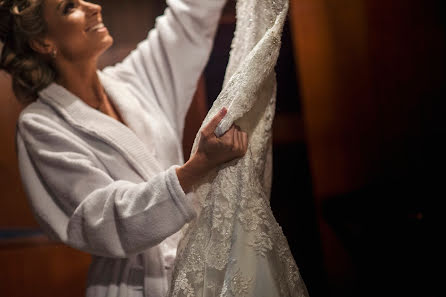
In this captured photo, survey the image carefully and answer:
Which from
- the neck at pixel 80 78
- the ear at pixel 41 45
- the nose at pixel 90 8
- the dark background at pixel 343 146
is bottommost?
the dark background at pixel 343 146

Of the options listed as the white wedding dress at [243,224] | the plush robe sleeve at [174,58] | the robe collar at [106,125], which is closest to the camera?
the white wedding dress at [243,224]

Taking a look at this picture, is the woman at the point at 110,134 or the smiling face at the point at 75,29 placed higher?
the smiling face at the point at 75,29

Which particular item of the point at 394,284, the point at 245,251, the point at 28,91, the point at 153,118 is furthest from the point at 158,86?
the point at 394,284

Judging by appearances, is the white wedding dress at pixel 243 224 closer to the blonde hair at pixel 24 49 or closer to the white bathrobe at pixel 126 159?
the white bathrobe at pixel 126 159

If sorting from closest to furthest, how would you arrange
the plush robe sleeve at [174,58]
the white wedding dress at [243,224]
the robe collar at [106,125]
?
the white wedding dress at [243,224] → the robe collar at [106,125] → the plush robe sleeve at [174,58]

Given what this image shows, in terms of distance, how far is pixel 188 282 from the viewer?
74 centimetres

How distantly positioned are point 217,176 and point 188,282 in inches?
6.7

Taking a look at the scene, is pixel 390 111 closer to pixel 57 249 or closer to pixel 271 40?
pixel 271 40

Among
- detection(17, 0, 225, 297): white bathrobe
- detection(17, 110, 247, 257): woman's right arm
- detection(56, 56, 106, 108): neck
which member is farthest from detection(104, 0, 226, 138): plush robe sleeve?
detection(17, 110, 247, 257): woman's right arm

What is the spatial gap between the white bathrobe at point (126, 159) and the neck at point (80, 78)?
30 millimetres

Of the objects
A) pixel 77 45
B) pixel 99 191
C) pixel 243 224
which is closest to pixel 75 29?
pixel 77 45

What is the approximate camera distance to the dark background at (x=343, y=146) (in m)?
0.98

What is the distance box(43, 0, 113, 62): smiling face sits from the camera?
3.05 feet

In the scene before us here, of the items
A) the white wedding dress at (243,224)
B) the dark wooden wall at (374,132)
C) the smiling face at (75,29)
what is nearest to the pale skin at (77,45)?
the smiling face at (75,29)
